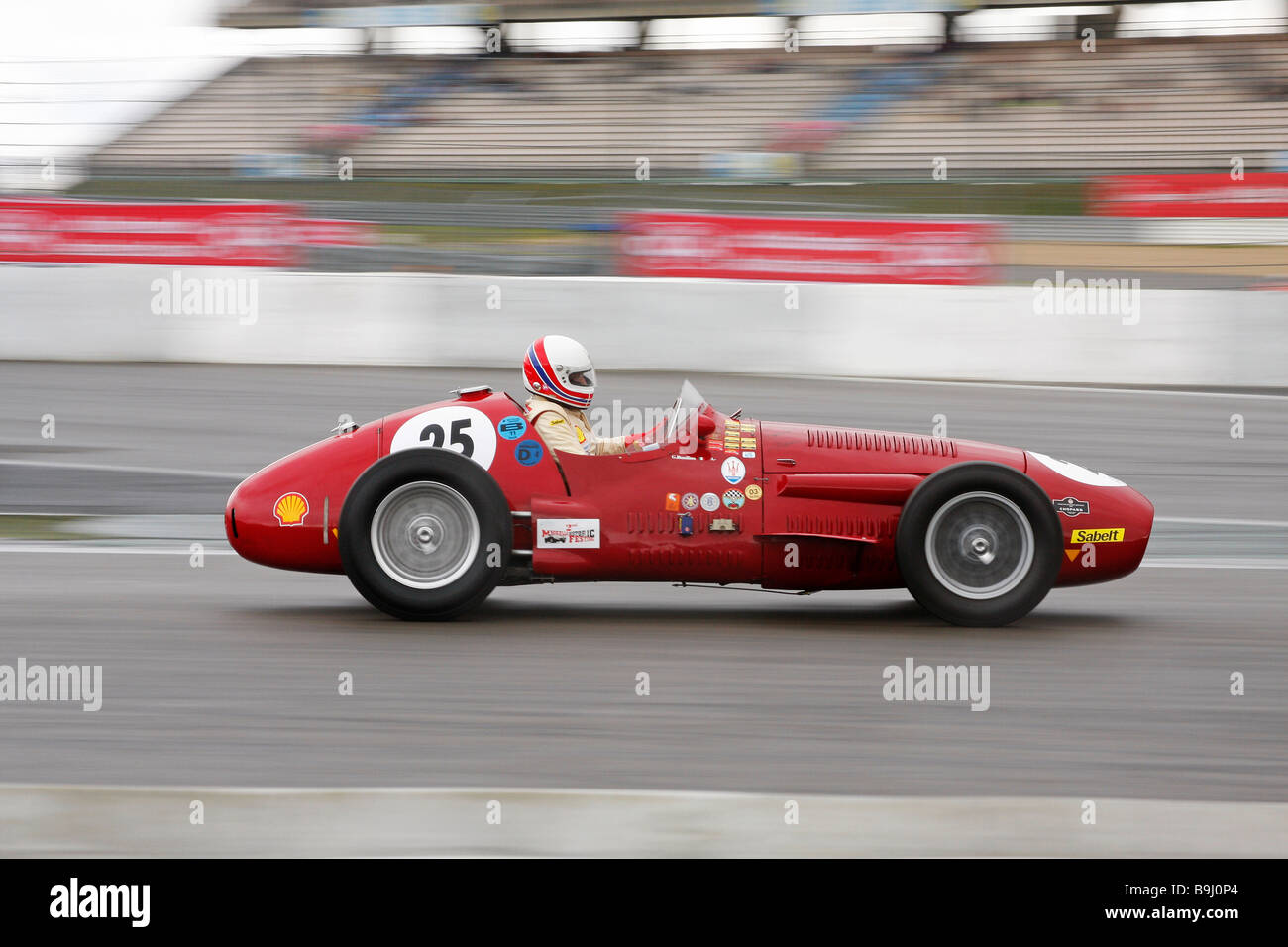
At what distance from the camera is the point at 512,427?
232 inches

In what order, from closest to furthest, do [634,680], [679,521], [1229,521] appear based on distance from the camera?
1. [634,680]
2. [679,521]
3. [1229,521]

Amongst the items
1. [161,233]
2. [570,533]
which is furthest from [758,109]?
[570,533]

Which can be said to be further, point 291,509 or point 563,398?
point 563,398

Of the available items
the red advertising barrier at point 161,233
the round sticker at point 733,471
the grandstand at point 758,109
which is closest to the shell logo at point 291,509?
the round sticker at point 733,471

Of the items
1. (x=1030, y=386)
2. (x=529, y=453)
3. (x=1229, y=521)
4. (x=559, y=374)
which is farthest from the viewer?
(x=1030, y=386)

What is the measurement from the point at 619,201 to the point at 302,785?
37.7ft

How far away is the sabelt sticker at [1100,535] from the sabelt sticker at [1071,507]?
8 cm

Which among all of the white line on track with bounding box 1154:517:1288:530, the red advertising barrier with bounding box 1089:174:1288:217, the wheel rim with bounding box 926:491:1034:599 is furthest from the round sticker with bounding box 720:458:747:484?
the red advertising barrier with bounding box 1089:174:1288:217

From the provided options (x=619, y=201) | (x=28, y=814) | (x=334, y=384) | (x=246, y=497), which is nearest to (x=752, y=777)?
(x=28, y=814)

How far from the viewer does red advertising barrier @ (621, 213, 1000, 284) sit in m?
12.7

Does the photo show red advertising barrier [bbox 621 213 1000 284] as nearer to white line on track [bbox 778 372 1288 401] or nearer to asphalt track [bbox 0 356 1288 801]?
white line on track [bbox 778 372 1288 401]

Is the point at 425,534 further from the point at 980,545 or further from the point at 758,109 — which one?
the point at 758,109

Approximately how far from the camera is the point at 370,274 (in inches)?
508

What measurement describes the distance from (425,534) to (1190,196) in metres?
15.0
